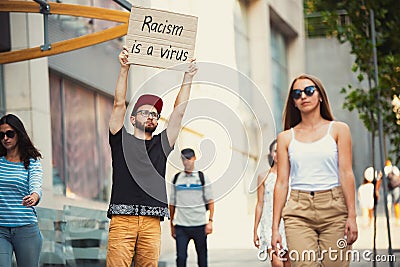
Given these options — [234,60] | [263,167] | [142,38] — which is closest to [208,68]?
[142,38]

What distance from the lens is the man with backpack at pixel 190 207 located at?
37.8 feet

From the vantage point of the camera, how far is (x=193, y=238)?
11.7m

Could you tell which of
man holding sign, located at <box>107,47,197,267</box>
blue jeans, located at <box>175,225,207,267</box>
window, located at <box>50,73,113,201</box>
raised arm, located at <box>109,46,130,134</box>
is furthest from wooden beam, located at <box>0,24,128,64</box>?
window, located at <box>50,73,113,201</box>

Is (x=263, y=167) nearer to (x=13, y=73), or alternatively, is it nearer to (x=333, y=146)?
(x=333, y=146)

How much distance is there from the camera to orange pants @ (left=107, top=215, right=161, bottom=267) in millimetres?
7453

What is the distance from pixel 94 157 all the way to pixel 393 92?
5620mm

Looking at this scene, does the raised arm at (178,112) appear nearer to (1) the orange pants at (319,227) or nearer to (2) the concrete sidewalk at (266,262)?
(1) the orange pants at (319,227)

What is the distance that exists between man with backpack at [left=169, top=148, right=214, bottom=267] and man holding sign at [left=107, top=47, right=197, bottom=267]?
3.82 meters

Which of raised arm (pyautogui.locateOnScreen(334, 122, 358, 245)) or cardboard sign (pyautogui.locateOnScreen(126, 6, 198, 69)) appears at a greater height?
cardboard sign (pyautogui.locateOnScreen(126, 6, 198, 69))

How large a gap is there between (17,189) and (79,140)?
8.62 metres

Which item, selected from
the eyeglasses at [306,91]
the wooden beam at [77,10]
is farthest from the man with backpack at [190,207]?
the eyeglasses at [306,91]

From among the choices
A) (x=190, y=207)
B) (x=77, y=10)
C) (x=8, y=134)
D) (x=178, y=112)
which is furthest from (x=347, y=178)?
(x=190, y=207)

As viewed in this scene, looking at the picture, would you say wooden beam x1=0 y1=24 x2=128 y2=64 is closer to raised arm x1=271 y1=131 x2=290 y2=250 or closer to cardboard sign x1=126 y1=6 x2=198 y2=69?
cardboard sign x1=126 y1=6 x2=198 y2=69

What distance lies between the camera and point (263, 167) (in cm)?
1059
